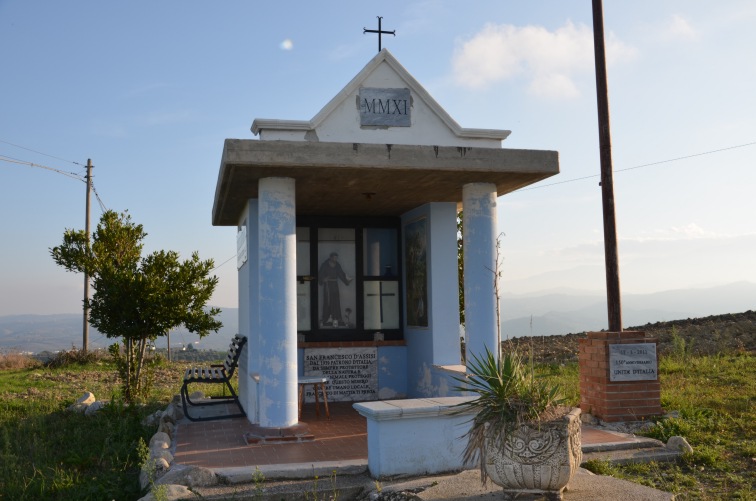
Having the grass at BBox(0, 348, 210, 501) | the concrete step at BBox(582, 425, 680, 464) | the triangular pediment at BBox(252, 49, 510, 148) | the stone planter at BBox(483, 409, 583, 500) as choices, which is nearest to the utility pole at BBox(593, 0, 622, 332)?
the triangular pediment at BBox(252, 49, 510, 148)

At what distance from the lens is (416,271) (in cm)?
1134

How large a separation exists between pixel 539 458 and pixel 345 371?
21.1ft

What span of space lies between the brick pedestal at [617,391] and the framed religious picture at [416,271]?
2.67 meters

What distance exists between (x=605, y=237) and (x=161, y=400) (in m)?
8.18

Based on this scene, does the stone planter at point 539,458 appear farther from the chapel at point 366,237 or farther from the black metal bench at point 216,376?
the black metal bench at point 216,376

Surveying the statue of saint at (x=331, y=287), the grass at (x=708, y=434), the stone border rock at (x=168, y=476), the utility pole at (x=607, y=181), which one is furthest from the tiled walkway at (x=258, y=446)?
the utility pole at (x=607, y=181)

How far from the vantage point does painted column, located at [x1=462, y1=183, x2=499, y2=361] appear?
9.11 meters

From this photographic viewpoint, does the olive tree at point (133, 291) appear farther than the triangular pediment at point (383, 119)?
Yes

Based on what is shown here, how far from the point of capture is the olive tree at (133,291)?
39.7 ft

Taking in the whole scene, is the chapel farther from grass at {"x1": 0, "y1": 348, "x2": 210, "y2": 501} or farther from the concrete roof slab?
grass at {"x1": 0, "y1": 348, "x2": 210, "y2": 501}

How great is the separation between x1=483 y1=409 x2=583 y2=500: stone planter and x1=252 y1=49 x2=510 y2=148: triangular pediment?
14.5 ft

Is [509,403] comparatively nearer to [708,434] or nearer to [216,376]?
[708,434]

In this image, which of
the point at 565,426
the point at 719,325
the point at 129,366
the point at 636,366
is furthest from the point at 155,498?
the point at 719,325

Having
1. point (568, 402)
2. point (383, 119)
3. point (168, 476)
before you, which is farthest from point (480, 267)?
point (168, 476)
